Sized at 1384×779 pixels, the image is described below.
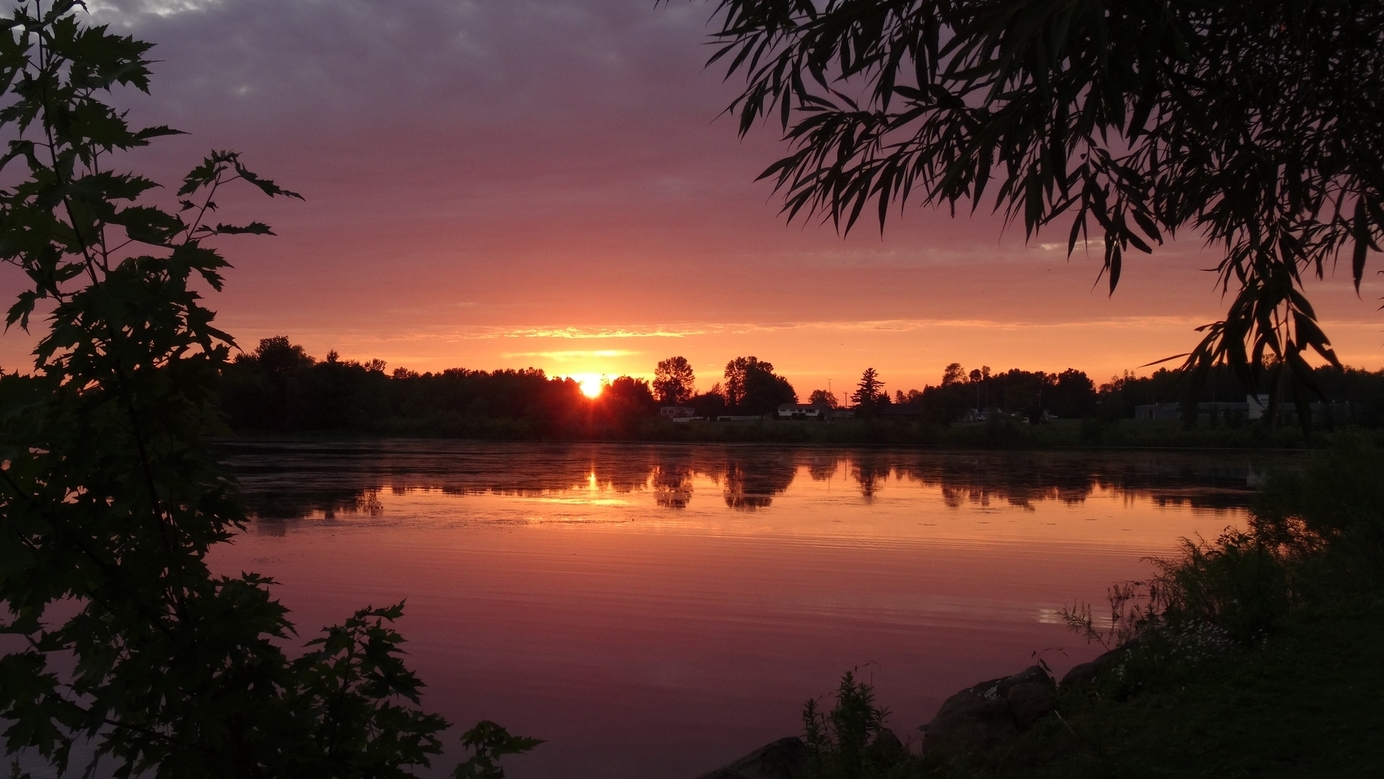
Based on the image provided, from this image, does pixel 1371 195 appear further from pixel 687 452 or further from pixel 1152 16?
pixel 687 452

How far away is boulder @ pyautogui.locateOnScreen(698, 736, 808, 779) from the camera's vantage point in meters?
6.81

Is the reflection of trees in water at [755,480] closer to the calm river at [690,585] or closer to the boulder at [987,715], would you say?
the calm river at [690,585]

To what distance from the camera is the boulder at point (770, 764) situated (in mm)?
6809

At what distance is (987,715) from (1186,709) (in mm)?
1438

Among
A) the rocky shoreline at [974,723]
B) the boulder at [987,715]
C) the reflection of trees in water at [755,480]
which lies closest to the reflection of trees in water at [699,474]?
the reflection of trees in water at [755,480]

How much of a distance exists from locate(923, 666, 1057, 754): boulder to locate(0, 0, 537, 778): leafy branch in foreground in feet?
17.6

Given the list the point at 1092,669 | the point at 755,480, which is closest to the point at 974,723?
the point at 1092,669

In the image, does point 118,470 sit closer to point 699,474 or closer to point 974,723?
point 974,723

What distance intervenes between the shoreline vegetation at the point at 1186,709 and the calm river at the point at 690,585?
1.09 meters

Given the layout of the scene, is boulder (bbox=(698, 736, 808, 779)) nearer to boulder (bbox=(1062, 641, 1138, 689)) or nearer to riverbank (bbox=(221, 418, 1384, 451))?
boulder (bbox=(1062, 641, 1138, 689))

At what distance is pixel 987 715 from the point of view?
780 cm

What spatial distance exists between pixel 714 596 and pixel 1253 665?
7.23 m

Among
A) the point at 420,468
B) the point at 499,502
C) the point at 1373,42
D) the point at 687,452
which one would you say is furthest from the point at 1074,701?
the point at 687,452

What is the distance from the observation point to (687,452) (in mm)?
57500
